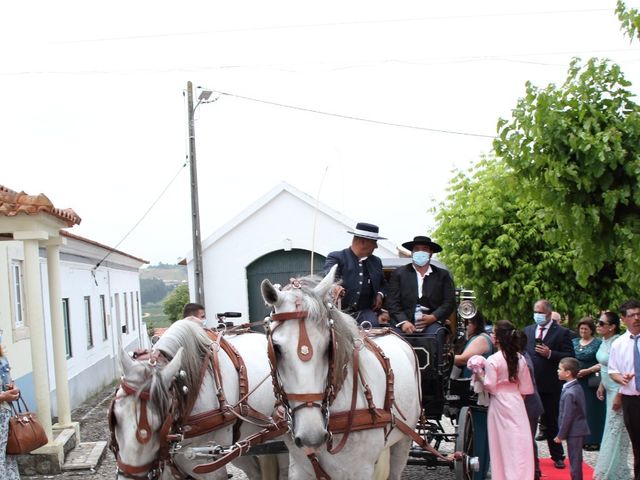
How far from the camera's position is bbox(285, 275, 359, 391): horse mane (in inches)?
164

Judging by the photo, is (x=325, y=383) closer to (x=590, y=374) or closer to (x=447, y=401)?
(x=447, y=401)

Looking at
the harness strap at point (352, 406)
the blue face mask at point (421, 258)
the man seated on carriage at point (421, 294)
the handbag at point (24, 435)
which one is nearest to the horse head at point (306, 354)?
the harness strap at point (352, 406)

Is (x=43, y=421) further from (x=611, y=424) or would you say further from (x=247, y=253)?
(x=247, y=253)

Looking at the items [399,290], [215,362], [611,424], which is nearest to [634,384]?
[611,424]

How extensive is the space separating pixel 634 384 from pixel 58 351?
7185mm

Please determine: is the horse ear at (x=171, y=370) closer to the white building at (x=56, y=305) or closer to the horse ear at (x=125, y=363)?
the horse ear at (x=125, y=363)

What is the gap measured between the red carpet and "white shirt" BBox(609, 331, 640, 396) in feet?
4.71

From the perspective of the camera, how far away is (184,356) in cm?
466

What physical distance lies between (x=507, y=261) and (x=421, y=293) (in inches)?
386

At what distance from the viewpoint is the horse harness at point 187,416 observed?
13.7 ft

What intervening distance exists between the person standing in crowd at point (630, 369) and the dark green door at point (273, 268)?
16218 millimetres

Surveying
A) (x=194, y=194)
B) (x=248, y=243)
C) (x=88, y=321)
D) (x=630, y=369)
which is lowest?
(x=88, y=321)

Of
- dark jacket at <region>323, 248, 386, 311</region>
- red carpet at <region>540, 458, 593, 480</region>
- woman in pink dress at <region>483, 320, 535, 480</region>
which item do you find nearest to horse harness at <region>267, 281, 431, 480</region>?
dark jacket at <region>323, 248, 386, 311</region>

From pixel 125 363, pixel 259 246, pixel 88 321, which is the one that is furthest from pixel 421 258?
pixel 259 246
